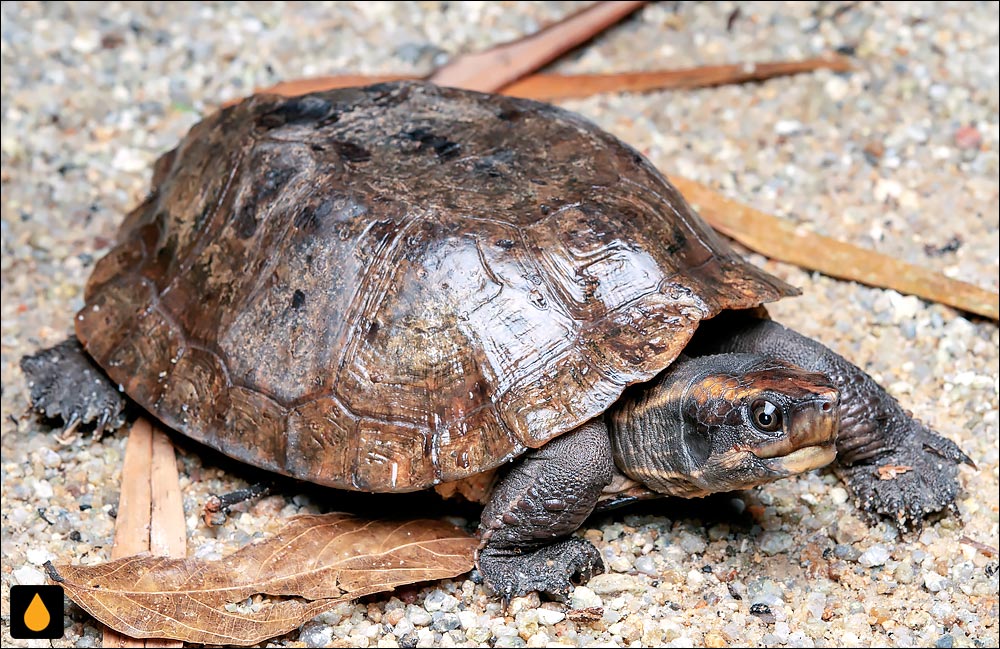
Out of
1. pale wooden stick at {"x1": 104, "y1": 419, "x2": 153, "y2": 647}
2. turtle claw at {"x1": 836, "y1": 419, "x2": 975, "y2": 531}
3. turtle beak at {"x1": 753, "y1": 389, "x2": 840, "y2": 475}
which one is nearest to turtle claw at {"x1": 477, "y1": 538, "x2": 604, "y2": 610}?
turtle beak at {"x1": 753, "y1": 389, "x2": 840, "y2": 475}

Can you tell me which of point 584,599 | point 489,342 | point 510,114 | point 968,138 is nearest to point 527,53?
point 510,114

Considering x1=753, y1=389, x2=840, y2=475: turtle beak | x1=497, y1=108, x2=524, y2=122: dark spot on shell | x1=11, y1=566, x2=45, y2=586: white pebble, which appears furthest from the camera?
x1=497, y1=108, x2=524, y2=122: dark spot on shell

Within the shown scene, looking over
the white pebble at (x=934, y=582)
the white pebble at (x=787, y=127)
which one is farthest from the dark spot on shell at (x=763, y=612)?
the white pebble at (x=787, y=127)

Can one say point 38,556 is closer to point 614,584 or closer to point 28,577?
point 28,577

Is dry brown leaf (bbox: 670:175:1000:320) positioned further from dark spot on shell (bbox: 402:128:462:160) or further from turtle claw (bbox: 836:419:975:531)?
dark spot on shell (bbox: 402:128:462:160)

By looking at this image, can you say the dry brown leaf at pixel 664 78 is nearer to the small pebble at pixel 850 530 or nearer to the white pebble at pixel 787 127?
the white pebble at pixel 787 127

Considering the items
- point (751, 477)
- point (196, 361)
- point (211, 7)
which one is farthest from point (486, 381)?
point (211, 7)

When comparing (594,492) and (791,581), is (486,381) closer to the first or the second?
(594,492)
